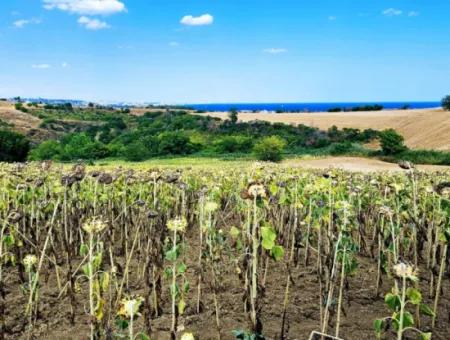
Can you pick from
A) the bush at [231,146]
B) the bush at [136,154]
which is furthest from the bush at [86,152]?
the bush at [231,146]

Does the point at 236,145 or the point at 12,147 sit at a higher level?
the point at 12,147

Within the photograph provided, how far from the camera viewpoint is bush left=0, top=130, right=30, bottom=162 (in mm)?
44959

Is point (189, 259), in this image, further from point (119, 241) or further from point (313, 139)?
point (313, 139)

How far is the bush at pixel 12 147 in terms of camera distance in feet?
148

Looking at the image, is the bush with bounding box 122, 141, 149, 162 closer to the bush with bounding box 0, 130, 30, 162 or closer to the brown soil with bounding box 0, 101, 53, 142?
the bush with bounding box 0, 130, 30, 162

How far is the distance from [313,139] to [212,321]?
5926cm

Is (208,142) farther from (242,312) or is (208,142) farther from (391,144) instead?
(242,312)

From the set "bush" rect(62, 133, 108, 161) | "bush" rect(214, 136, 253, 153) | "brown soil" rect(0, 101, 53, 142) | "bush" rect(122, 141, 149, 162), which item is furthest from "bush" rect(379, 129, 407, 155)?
"brown soil" rect(0, 101, 53, 142)

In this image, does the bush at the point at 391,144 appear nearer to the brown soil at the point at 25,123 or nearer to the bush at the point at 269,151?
the bush at the point at 269,151

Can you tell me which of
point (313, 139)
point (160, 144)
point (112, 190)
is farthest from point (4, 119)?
point (112, 190)

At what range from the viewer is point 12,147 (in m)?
45.7

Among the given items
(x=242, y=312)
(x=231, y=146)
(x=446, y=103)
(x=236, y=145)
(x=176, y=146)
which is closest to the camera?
(x=242, y=312)

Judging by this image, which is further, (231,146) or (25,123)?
(25,123)

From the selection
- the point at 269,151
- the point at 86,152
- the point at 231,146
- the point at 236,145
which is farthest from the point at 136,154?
the point at 236,145
